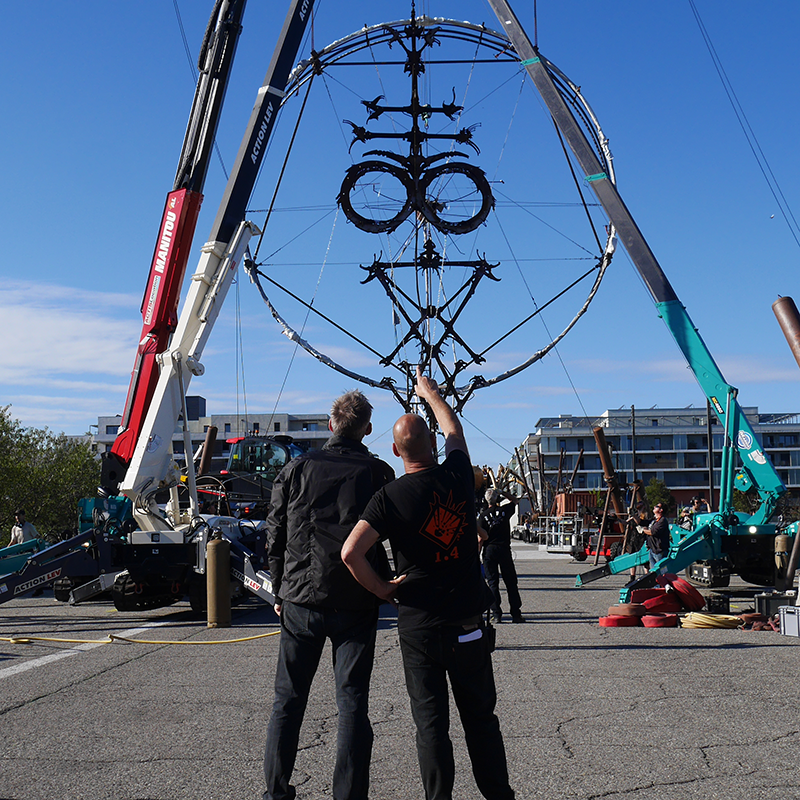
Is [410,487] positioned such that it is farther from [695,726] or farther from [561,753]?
[695,726]

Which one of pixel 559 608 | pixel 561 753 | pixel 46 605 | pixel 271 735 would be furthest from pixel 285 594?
pixel 46 605

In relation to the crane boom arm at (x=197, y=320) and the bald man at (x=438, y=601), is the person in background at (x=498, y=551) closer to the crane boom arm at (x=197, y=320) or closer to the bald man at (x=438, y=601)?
the crane boom arm at (x=197, y=320)

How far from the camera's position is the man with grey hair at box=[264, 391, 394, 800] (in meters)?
4.05

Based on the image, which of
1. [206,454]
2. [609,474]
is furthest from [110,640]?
[609,474]

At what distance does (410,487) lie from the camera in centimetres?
406

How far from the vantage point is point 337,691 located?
13.6 ft

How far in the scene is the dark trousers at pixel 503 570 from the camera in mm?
11930

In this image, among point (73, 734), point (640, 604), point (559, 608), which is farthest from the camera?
point (559, 608)

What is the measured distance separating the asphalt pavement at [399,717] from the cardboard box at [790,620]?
4.4 inches

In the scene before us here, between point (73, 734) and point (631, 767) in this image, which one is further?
point (73, 734)

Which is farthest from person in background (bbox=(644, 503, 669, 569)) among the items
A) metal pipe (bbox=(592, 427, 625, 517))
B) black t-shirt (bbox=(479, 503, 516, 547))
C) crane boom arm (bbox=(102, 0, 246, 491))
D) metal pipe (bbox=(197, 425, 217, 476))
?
metal pipe (bbox=(592, 427, 625, 517))

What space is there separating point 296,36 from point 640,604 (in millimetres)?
10725

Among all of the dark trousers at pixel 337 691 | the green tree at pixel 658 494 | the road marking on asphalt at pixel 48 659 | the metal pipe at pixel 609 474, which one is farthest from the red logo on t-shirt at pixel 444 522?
the green tree at pixel 658 494

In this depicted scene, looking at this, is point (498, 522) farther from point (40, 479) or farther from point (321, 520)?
point (40, 479)
